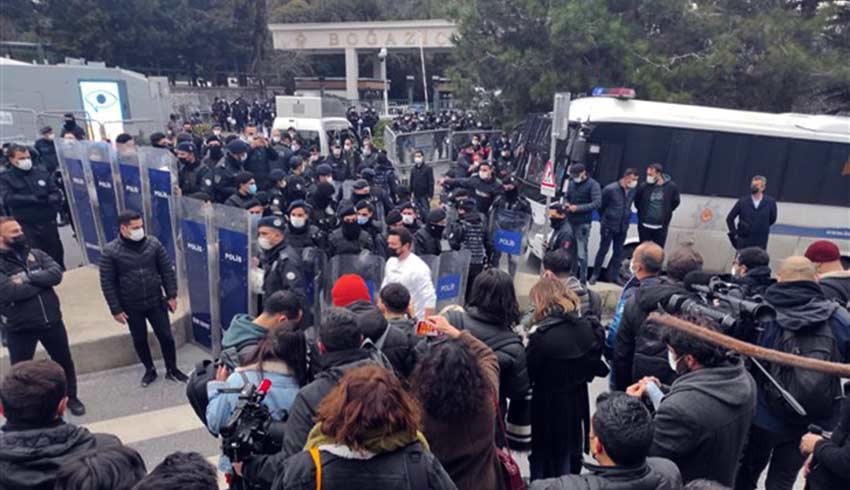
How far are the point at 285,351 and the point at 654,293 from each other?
2.39m

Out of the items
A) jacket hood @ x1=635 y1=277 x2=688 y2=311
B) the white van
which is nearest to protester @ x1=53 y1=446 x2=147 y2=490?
jacket hood @ x1=635 y1=277 x2=688 y2=311

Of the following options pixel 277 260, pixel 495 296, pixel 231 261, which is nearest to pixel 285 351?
pixel 495 296

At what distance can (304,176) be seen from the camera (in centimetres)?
1031

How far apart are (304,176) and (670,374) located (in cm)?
756

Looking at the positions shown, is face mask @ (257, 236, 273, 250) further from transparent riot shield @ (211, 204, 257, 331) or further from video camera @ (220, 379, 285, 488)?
video camera @ (220, 379, 285, 488)

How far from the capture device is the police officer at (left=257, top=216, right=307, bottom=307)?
18.6 feet

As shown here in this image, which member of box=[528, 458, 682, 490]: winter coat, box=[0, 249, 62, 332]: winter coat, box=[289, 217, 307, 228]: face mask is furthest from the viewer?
box=[289, 217, 307, 228]: face mask

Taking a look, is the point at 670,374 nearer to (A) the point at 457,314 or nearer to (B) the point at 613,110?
(A) the point at 457,314

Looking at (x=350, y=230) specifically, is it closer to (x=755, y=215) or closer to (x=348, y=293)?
(x=348, y=293)

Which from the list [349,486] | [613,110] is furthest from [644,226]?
[349,486]

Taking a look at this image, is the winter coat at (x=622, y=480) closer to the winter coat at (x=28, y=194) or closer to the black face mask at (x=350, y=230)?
the black face mask at (x=350, y=230)

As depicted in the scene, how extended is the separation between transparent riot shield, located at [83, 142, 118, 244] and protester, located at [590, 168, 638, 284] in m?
6.68

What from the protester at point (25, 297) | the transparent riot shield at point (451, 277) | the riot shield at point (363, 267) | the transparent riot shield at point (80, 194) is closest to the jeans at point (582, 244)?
the transparent riot shield at point (451, 277)

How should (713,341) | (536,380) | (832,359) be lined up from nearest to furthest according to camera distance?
(713,341) → (832,359) → (536,380)
